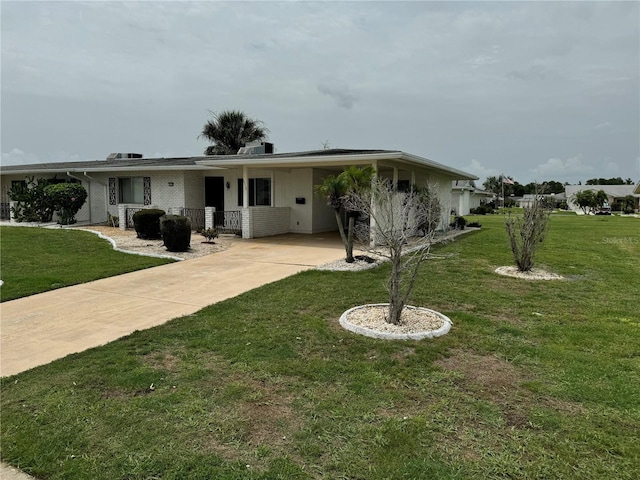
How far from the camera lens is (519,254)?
8.83 m

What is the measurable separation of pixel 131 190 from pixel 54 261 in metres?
9.86

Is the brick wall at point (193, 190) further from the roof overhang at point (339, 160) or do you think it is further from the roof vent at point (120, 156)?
Answer: the roof vent at point (120, 156)

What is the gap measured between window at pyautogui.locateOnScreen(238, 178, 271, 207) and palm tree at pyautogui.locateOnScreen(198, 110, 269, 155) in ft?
54.7

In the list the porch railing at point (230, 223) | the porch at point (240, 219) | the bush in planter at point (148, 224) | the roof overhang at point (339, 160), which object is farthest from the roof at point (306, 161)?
the bush in planter at point (148, 224)

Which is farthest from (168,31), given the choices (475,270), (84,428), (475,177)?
(475,177)

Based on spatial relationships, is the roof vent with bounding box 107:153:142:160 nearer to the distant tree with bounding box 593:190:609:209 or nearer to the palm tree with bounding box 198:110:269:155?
the palm tree with bounding box 198:110:269:155

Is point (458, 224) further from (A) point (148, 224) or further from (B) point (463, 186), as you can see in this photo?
(B) point (463, 186)

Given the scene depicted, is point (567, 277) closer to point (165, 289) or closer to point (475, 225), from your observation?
point (165, 289)

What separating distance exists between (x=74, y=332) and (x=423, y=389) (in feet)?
13.6

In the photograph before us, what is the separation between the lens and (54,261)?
31.3 ft

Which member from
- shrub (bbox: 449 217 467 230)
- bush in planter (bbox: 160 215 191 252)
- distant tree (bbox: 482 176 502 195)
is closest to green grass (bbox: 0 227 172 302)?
bush in planter (bbox: 160 215 191 252)

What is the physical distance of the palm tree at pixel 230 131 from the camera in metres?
32.8

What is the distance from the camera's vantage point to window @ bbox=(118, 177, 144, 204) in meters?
18.4

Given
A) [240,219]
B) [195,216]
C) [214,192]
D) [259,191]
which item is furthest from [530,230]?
[214,192]
